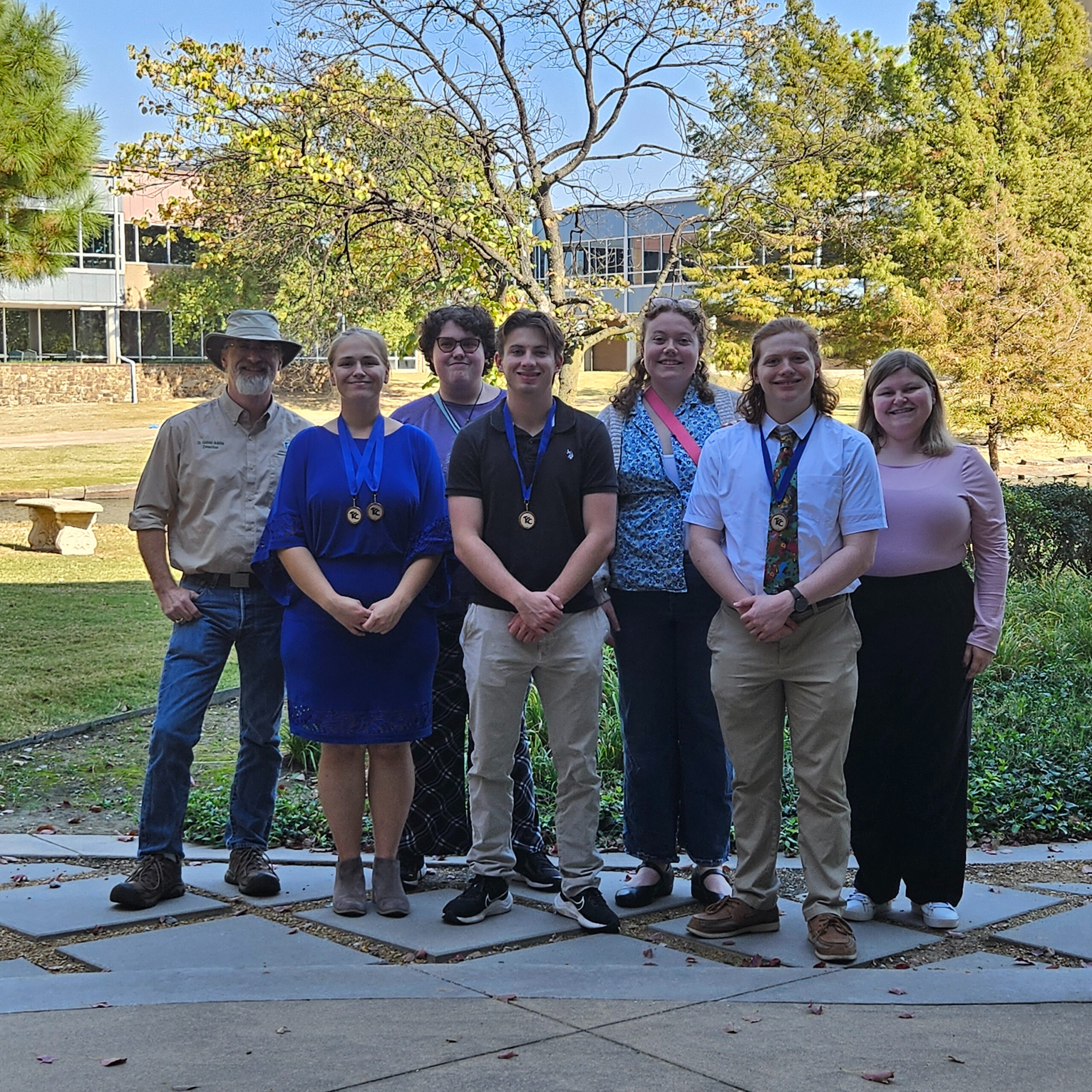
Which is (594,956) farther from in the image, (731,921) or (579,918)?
(731,921)

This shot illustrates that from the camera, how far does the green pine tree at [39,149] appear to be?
10.8 metres

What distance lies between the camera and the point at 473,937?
4352 mm

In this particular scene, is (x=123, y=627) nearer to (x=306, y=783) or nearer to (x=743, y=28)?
(x=306, y=783)

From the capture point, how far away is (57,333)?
4612 cm

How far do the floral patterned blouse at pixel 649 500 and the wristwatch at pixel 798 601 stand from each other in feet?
1.88

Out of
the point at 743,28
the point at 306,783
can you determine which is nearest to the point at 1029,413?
the point at 743,28

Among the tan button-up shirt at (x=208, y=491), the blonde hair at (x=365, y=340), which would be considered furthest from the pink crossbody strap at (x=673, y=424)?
the tan button-up shirt at (x=208, y=491)

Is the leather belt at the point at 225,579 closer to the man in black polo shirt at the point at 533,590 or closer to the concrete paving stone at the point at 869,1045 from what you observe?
the man in black polo shirt at the point at 533,590

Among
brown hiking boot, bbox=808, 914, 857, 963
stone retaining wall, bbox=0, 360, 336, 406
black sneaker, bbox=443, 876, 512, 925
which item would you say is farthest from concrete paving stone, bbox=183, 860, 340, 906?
stone retaining wall, bbox=0, 360, 336, 406

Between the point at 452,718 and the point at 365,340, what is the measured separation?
148 cm

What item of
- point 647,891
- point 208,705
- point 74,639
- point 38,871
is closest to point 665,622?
point 647,891

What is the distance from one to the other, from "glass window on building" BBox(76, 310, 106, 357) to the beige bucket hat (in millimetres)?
44071

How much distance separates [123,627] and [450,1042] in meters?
9.56

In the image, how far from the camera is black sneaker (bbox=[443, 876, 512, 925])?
14.7 feet
